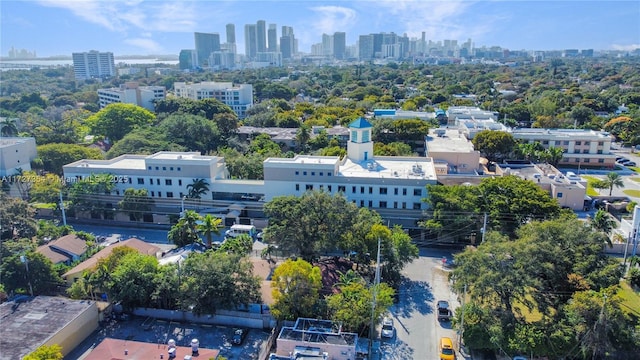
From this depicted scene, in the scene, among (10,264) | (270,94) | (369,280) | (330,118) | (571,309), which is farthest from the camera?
(270,94)

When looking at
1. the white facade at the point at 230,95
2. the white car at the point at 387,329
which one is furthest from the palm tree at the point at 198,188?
the white facade at the point at 230,95

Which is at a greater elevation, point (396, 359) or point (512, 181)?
→ point (512, 181)

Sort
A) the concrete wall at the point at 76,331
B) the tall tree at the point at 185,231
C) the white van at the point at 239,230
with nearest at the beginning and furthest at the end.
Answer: the concrete wall at the point at 76,331
the tall tree at the point at 185,231
the white van at the point at 239,230

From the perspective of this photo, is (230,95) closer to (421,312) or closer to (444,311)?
(421,312)

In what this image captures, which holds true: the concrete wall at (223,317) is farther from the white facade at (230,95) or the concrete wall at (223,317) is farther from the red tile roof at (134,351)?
the white facade at (230,95)

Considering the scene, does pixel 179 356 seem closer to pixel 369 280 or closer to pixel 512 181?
pixel 369 280

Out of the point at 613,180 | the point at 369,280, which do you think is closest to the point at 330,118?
the point at 613,180
